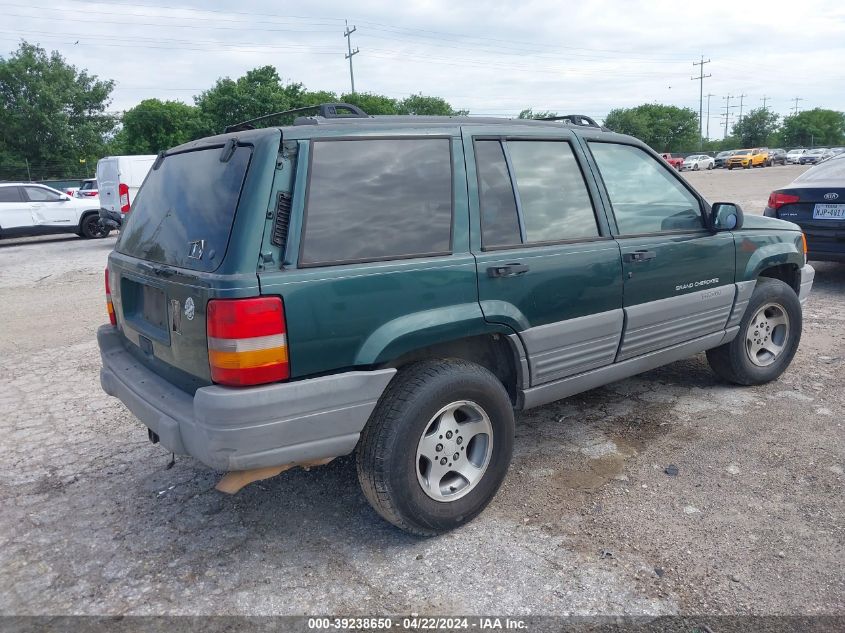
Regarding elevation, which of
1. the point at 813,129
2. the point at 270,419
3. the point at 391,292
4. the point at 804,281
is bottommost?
the point at 270,419

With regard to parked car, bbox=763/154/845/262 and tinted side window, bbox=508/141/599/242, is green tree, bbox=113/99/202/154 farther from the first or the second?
tinted side window, bbox=508/141/599/242

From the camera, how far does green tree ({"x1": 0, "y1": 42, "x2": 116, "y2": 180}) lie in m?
41.9

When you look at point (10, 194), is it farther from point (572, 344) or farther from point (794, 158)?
point (794, 158)

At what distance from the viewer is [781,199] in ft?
25.9

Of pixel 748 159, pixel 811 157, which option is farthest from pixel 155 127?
pixel 811 157

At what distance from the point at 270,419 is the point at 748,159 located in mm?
58371

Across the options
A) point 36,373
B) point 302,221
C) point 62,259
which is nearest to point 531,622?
point 302,221

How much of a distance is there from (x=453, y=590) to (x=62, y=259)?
1313 cm

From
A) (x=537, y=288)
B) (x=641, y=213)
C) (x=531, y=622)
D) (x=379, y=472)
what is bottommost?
(x=531, y=622)

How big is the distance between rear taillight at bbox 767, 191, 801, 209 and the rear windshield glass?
709 centimetres

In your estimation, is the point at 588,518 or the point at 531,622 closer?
the point at 531,622

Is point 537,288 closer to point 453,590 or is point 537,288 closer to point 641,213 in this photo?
point 641,213

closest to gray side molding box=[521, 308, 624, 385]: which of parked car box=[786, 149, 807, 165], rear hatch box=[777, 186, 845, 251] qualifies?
rear hatch box=[777, 186, 845, 251]

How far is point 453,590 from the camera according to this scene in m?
2.70
